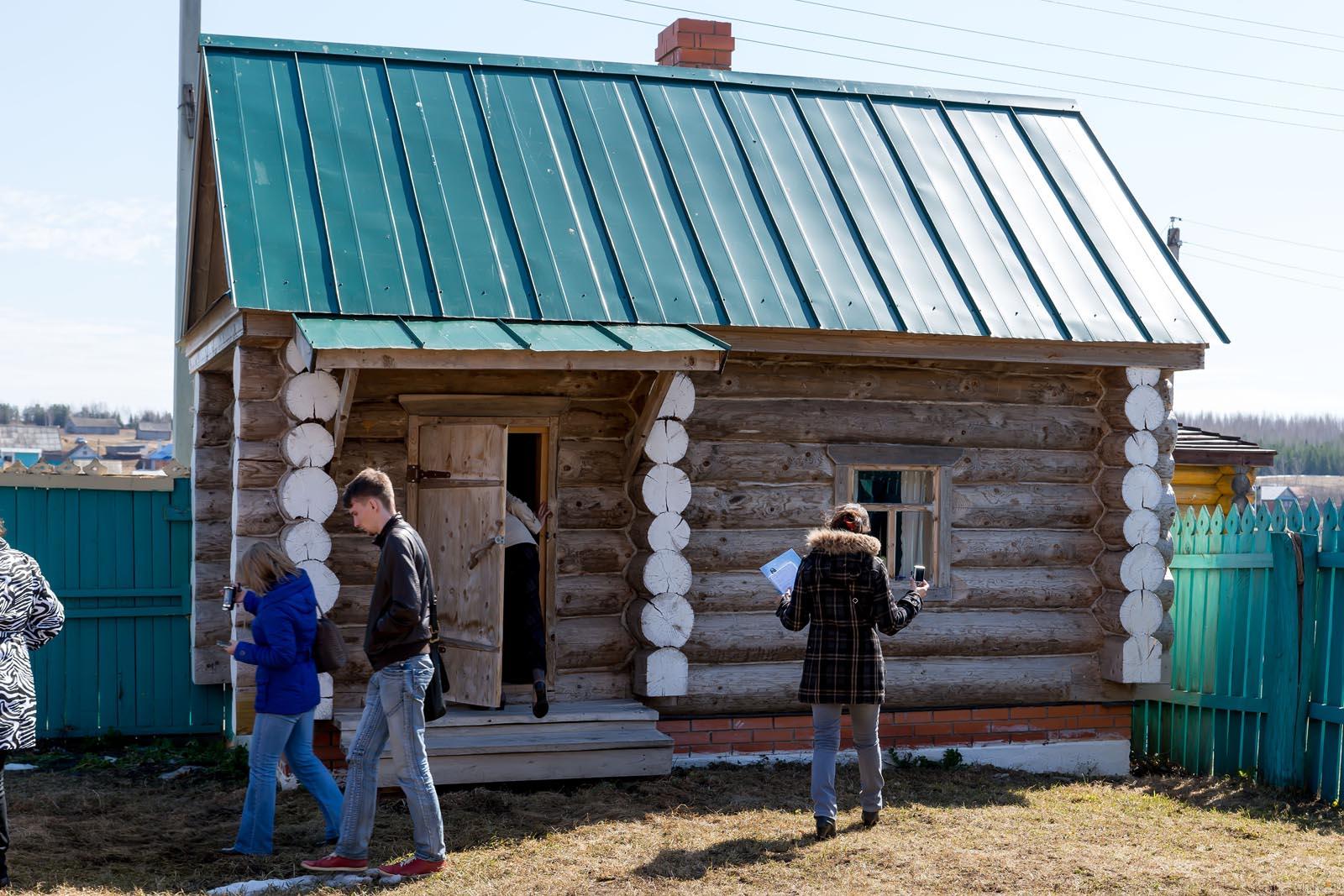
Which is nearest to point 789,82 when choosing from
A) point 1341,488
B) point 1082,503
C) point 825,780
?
point 1082,503

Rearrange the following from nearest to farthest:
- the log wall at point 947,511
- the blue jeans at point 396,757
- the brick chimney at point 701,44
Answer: the blue jeans at point 396,757
the log wall at point 947,511
the brick chimney at point 701,44

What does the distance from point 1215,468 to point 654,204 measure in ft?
46.1

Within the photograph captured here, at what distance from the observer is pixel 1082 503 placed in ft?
35.2

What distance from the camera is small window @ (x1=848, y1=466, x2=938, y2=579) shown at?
10.4 metres

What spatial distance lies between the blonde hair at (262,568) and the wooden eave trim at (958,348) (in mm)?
3572

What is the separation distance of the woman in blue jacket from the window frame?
4.33 m

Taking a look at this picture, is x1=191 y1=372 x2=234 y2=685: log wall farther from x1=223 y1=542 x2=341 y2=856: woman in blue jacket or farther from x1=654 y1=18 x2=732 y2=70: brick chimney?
x1=654 y1=18 x2=732 y2=70: brick chimney

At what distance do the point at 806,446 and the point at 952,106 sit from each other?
406 centimetres

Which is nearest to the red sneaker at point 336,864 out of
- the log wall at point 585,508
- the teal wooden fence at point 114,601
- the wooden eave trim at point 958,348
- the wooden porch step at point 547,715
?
the wooden porch step at point 547,715

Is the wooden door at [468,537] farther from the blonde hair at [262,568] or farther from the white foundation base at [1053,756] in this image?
the white foundation base at [1053,756]

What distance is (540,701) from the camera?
30.1ft

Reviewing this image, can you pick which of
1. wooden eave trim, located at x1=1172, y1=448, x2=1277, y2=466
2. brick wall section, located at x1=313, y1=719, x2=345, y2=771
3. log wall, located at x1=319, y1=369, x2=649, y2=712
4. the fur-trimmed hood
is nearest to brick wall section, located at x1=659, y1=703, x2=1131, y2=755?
log wall, located at x1=319, y1=369, x2=649, y2=712

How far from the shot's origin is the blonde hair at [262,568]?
23.6 ft

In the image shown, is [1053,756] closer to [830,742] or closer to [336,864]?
[830,742]
